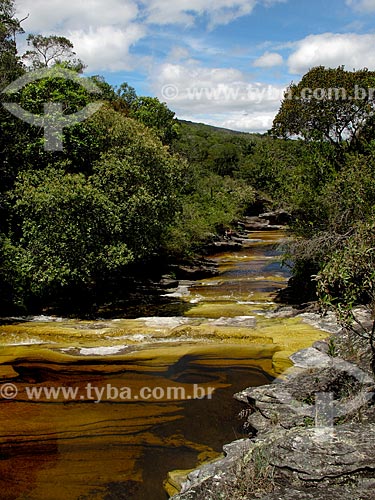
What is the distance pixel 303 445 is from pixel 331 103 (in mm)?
15136

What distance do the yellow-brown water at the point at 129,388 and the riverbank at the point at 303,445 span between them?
32.0 inches

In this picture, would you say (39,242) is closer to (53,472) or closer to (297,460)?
(53,472)

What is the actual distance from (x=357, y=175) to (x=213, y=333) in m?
7.52

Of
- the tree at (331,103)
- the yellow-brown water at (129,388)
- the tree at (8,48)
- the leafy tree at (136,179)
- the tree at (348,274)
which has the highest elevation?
the tree at (8,48)

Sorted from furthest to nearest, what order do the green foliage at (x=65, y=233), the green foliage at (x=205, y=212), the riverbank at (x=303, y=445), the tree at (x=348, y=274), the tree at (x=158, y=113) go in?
the tree at (x=158, y=113) < the green foliage at (x=205, y=212) < the green foliage at (x=65, y=233) < the tree at (x=348, y=274) < the riverbank at (x=303, y=445)

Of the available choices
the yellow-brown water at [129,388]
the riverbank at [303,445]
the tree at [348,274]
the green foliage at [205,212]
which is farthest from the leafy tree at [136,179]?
the tree at [348,274]

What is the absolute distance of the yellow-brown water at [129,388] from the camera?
25.7 ft

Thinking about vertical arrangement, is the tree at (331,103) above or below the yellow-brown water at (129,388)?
above

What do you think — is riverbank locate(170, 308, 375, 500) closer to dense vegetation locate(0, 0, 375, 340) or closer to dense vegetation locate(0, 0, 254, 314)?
dense vegetation locate(0, 0, 375, 340)

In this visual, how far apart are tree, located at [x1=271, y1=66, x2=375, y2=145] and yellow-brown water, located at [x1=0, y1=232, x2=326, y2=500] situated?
25.4ft

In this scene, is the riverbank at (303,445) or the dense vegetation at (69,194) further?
the dense vegetation at (69,194)

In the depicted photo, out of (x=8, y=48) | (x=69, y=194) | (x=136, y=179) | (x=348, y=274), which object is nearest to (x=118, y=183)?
(x=136, y=179)

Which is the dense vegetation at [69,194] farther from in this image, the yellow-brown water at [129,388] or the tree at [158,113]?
the tree at [158,113]

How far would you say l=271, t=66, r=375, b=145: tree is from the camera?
18453mm
